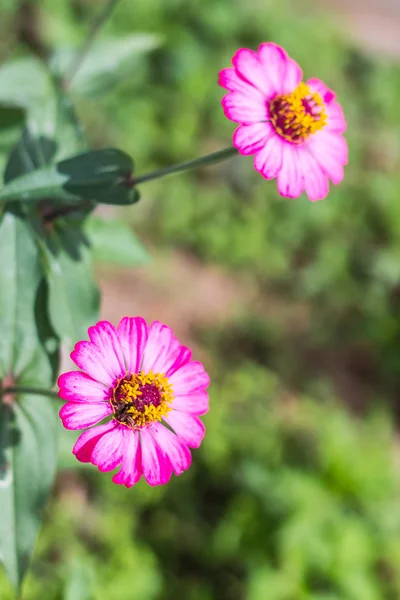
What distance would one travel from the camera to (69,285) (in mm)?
1241

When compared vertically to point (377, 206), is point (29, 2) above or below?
above

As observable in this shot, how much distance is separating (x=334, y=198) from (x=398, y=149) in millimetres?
729

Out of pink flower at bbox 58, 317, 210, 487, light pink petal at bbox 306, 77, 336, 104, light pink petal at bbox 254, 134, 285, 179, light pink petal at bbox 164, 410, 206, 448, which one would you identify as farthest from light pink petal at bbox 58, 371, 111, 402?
light pink petal at bbox 306, 77, 336, 104

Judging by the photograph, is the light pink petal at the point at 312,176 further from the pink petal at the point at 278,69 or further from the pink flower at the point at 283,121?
the pink petal at the point at 278,69

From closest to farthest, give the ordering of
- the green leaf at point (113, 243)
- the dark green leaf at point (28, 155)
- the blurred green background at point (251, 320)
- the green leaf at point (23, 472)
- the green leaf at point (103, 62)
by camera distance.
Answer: the green leaf at point (23, 472), the dark green leaf at point (28, 155), the green leaf at point (113, 243), the green leaf at point (103, 62), the blurred green background at point (251, 320)

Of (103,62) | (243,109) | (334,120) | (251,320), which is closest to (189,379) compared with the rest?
(243,109)

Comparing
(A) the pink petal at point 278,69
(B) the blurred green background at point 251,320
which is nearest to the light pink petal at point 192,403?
(A) the pink petal at point 278,69

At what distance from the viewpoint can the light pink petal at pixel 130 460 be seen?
91 centimetres

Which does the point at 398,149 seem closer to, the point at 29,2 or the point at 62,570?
the point at 29,2

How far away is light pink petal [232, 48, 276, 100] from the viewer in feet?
3.60

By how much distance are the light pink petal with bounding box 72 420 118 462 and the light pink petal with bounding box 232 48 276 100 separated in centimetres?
60

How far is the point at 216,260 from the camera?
3646 millimetres

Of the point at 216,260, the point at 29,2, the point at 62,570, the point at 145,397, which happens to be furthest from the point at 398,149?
the point at 145,397

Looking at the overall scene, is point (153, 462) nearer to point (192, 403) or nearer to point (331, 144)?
point (192, 403)
